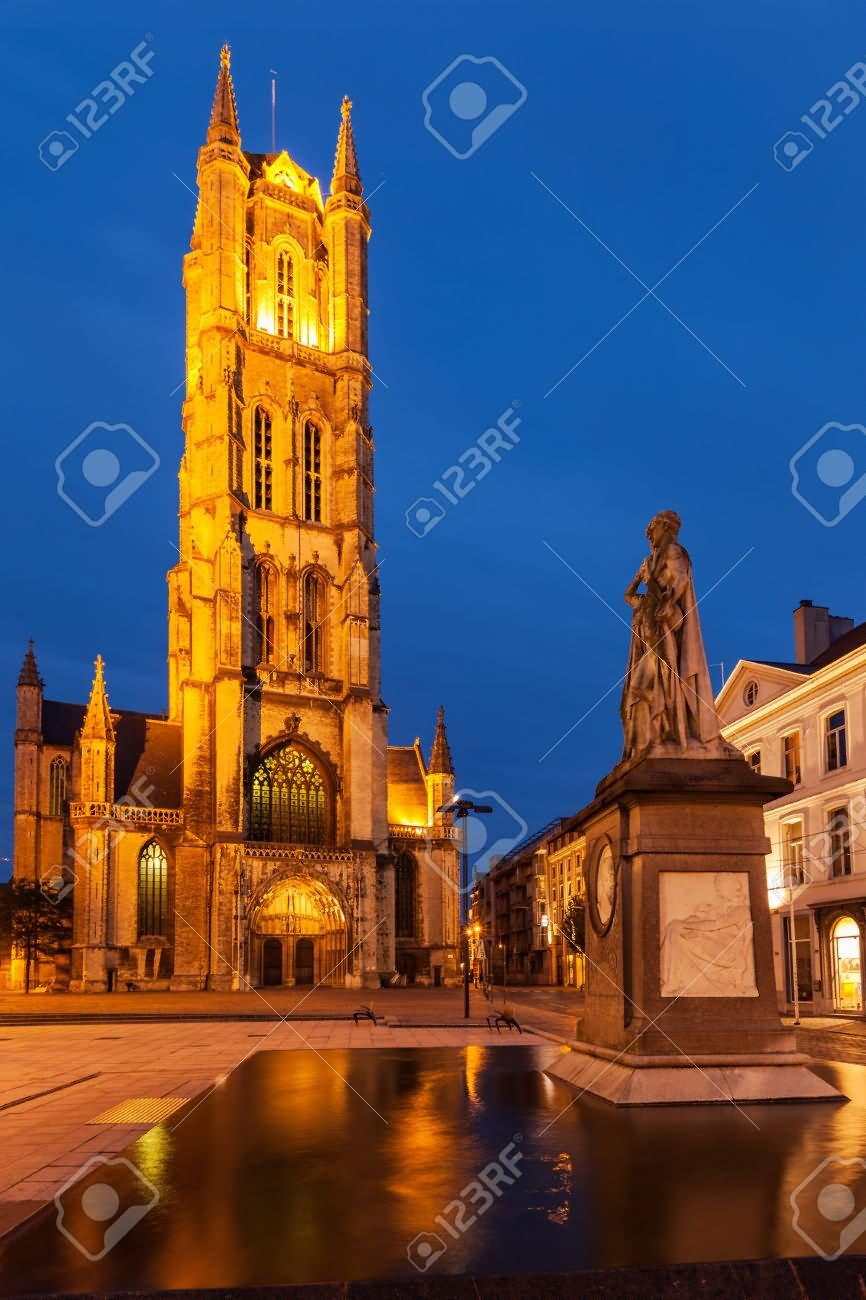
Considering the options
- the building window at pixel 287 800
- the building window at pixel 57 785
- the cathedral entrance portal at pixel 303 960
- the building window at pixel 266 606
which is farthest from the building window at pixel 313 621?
the building window at pixel 57 785

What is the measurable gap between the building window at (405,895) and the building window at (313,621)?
13090 mm

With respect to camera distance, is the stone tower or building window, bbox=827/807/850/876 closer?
building window, bbox=827/807/850/876

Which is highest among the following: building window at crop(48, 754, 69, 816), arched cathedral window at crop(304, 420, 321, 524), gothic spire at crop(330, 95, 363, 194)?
gothic spire at crop(330, 95, 363, 194)

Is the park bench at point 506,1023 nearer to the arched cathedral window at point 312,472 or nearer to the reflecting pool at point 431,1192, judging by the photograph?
the reflecting pool at point 431,1192

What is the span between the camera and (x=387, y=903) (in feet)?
198

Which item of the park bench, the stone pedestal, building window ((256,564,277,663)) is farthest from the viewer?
building window ((256,564,277,663))

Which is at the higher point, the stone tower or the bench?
the stone tower

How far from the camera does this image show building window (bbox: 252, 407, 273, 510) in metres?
64.1

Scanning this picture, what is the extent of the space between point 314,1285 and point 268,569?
59.8m

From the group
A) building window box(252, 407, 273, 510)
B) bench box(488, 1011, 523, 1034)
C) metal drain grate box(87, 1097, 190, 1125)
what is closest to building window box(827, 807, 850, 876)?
bench box(488, 1011, 523, 1034)

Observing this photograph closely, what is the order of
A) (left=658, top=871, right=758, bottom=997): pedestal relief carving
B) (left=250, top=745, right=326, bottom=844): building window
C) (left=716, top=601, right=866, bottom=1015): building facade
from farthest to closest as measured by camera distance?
(left=250, top=745, right=326, bottom=844): building window
(left=716, top=601, right=866, bottom=1015): building facade
(left=658, top=871, right=758, bottom=997): pedestal relief carving

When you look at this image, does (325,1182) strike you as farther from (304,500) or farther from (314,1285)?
(304,500)

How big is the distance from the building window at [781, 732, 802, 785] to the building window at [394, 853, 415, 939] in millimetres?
34850

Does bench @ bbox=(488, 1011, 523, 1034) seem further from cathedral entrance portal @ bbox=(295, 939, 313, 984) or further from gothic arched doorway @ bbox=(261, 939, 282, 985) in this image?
cathedral entrance portal @ bbox=(295, 939, 313, 984)
